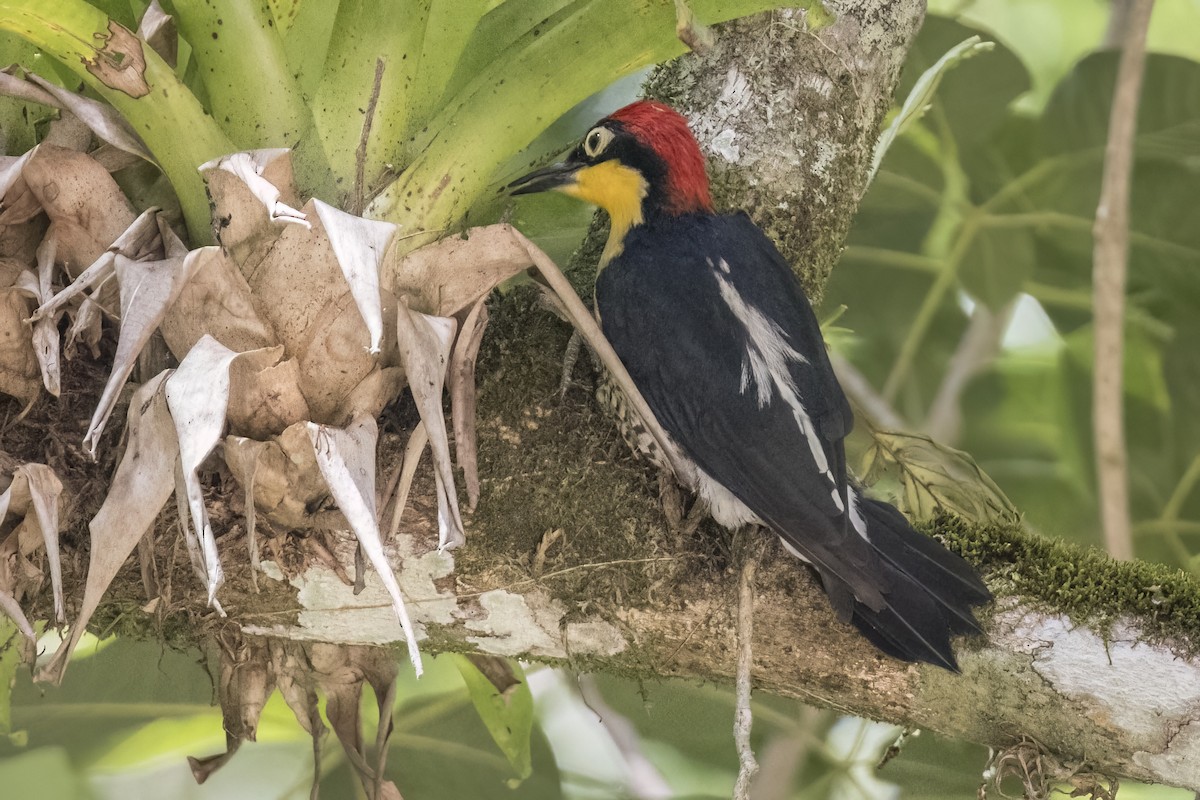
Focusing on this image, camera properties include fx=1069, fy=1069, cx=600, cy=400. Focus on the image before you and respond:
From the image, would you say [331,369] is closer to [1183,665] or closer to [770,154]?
[770,154]

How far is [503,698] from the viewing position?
1181 millimetres

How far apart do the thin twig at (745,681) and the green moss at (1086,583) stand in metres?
0.21

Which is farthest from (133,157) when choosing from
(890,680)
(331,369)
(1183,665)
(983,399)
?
(983,399)

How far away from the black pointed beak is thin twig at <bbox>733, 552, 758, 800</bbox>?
1.25 ft

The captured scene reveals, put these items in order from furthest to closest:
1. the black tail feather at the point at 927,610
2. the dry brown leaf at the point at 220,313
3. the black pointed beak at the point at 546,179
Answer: the black pointed beak at the point at 546,179
the black tail feather at the point at 927,610
the dry brown leaf at the point at 220,313

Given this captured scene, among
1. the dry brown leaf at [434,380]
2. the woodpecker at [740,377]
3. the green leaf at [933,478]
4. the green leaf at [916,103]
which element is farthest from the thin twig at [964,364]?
the dry brown leaf at [434,380]

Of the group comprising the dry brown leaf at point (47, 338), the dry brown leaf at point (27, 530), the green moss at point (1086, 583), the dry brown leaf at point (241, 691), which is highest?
the dry brown leaf at point (47, 338)

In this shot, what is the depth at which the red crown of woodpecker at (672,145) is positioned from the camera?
99 cm

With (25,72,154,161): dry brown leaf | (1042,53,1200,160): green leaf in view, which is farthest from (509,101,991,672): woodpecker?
(1042,53,1200,160): green leaf

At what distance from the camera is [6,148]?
2.77 ft

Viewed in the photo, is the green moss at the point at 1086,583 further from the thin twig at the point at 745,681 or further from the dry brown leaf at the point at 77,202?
the dry brown leaf at the point at 77,202

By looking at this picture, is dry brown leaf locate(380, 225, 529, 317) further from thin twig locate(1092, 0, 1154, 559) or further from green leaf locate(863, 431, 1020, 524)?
thin twig locate(1092, 0, 1154, 559)

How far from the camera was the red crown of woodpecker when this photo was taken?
988 millimetres

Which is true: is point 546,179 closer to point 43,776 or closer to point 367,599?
point 367,599
